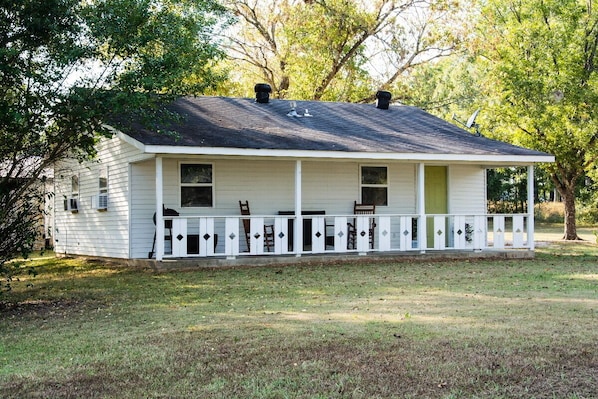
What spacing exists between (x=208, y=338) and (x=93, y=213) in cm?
1184

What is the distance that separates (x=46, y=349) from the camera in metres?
7.05

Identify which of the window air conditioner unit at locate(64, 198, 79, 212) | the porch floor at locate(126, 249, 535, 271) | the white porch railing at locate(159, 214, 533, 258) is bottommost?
the porch floor at locate(126, 249, 535, 271)

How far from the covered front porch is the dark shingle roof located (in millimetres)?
706

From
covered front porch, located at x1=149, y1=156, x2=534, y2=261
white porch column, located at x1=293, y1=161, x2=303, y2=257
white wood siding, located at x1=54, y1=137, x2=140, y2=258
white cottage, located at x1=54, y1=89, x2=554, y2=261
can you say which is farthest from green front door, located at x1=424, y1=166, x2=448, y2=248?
white wood siding, located at x1=54, y1=137, x2=140, y2=258

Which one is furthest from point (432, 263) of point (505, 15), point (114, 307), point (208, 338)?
point (505, 15)

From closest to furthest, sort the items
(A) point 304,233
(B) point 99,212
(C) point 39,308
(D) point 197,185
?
(C) point 39,308, (D) point 197,185, (A) point 304,233, (B) point 99,212

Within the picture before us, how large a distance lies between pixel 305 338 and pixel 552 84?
59.4 ft

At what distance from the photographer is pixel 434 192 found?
18.7 m

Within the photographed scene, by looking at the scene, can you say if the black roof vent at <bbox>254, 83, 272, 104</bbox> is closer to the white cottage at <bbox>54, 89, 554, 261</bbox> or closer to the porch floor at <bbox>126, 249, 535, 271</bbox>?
the white cottage at <bbox>54, 89, 554, 261</bbox>

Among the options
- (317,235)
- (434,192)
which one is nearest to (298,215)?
(317,235)

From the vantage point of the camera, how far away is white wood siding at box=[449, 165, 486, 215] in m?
18.9

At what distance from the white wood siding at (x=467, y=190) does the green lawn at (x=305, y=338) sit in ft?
20.5

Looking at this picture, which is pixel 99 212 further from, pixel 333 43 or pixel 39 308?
pixel 333 43

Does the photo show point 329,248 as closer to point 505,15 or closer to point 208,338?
point 208,338
